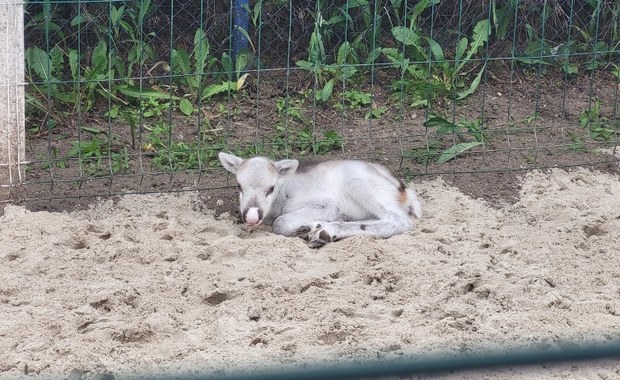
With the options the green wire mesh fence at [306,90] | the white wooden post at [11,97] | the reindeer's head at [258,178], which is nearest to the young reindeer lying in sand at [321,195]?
the reindeer's head at [258,178]

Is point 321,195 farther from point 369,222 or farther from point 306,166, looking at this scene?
point 369,222

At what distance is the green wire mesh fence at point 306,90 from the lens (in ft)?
29.0

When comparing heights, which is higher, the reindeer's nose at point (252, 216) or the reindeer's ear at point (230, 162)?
the reindeer's ear at point (230, 162)

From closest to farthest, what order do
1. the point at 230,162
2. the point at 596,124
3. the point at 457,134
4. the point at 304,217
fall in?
the point at 304,217, the point at 230,162, the point at 457,134, the point at 596,124

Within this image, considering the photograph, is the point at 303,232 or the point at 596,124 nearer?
the point at 303,232

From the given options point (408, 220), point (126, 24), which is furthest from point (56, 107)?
point (408, 220)

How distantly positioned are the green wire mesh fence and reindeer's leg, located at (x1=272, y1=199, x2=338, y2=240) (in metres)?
0.93

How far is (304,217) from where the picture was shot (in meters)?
7.84

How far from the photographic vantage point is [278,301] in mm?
6375

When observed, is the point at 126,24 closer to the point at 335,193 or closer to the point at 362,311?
the point at 335,193

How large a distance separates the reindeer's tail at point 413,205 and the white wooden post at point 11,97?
293 centimetres

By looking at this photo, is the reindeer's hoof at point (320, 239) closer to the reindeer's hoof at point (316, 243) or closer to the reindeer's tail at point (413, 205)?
the reindeer's hoof at point (316, 243)

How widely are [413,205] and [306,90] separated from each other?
8.82ft

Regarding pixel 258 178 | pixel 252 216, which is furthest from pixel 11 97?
pixel 252 216
